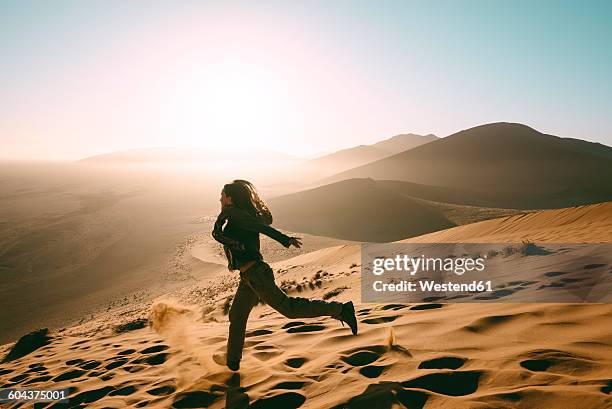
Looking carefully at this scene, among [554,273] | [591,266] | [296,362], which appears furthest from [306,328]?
[591,266]

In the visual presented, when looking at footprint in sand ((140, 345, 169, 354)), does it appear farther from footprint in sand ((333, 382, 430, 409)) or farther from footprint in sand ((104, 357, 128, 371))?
footprint in sand ((333, 382, 430, 409))

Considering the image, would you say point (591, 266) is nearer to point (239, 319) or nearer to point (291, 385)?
point (291, 385)

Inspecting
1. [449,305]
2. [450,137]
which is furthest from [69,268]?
[450,137]

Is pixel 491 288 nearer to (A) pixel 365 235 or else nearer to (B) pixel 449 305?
(B) pixel 449 305

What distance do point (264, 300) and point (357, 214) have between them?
34530 mm

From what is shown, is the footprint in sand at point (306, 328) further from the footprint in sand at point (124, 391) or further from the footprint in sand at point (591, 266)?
the footprint in sand at point (591, 266)

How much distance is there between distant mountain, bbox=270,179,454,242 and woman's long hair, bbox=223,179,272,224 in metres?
26.3

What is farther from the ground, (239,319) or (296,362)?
(239,319)

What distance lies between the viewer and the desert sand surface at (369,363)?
9.23ft

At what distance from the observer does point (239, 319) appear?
398 centimetres

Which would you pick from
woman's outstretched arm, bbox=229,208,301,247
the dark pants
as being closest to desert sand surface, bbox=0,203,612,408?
the dark pants

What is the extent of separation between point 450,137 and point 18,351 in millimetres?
115679

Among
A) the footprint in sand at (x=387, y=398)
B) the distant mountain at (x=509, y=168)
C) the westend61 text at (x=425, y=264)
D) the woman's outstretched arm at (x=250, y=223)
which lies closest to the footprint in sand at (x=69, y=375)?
the woman's outstretched arm at (x=250, y=223)

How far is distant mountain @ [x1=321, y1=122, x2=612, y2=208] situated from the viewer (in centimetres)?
5978
